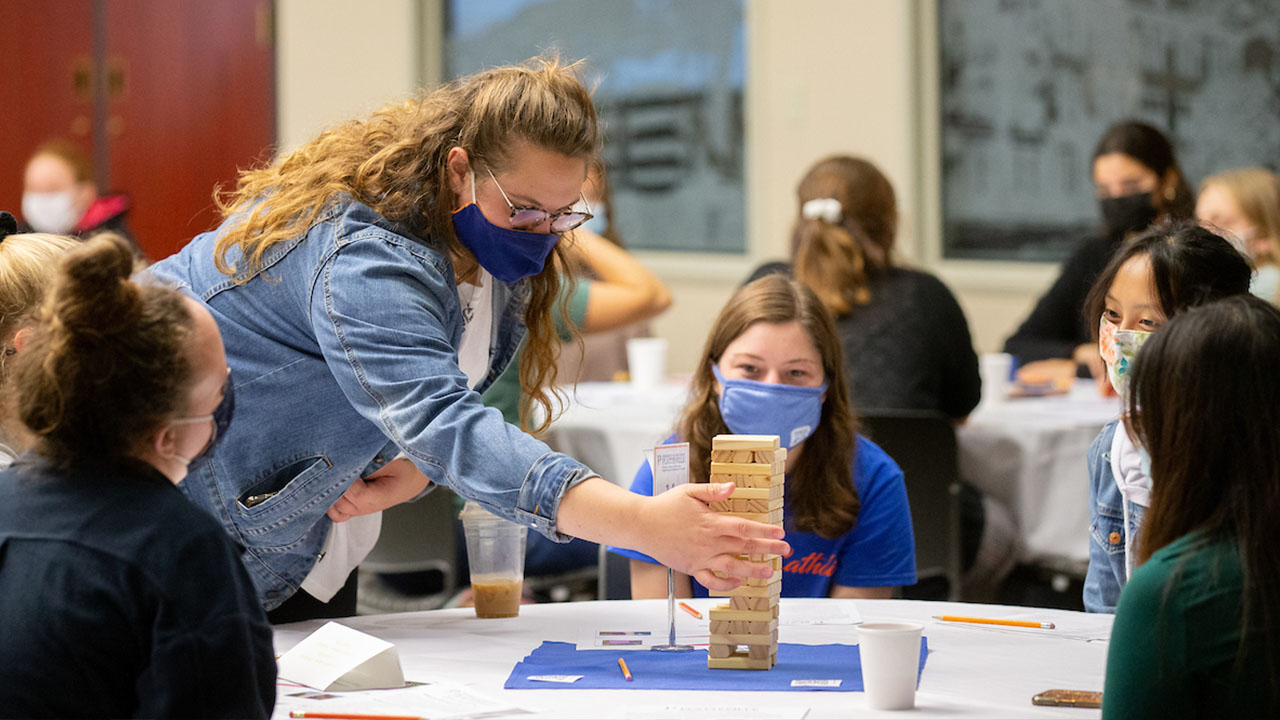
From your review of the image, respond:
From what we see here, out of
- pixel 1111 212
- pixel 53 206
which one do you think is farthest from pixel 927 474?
pixel 53 206

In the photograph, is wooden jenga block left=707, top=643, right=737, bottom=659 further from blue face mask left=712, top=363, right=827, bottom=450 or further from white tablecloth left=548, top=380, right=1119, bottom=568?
white tablecloth left=548, top=380, right=1119, bottom=568

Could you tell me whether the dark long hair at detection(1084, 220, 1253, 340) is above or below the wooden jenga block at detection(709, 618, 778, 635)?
above

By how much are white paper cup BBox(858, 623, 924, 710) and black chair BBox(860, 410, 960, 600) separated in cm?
188

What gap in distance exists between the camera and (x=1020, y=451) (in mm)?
3895

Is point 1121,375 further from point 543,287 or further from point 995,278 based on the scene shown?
point 995,278

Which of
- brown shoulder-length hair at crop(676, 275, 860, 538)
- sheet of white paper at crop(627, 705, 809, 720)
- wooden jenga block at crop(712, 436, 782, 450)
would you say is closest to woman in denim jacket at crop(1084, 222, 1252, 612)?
brown shoulder-length hair at crop(676, 275, 860, 538)

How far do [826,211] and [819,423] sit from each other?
142 cm

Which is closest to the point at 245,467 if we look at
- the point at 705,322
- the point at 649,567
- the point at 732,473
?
the point at 732,473

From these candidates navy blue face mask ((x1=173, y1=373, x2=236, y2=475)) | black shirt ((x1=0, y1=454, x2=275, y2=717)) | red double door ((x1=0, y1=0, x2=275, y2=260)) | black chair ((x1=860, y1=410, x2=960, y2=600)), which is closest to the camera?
black shirt ((x1=0, y1=454, x2=275, y2=717))

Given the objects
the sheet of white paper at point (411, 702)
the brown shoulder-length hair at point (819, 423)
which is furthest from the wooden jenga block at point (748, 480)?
the brown shoulder-length hair at point (819, 423)

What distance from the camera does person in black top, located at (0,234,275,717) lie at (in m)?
1.22

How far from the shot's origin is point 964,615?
2.00 metres

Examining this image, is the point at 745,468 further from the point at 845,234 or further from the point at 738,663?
the point at 845,234

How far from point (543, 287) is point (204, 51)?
7.07 meters
